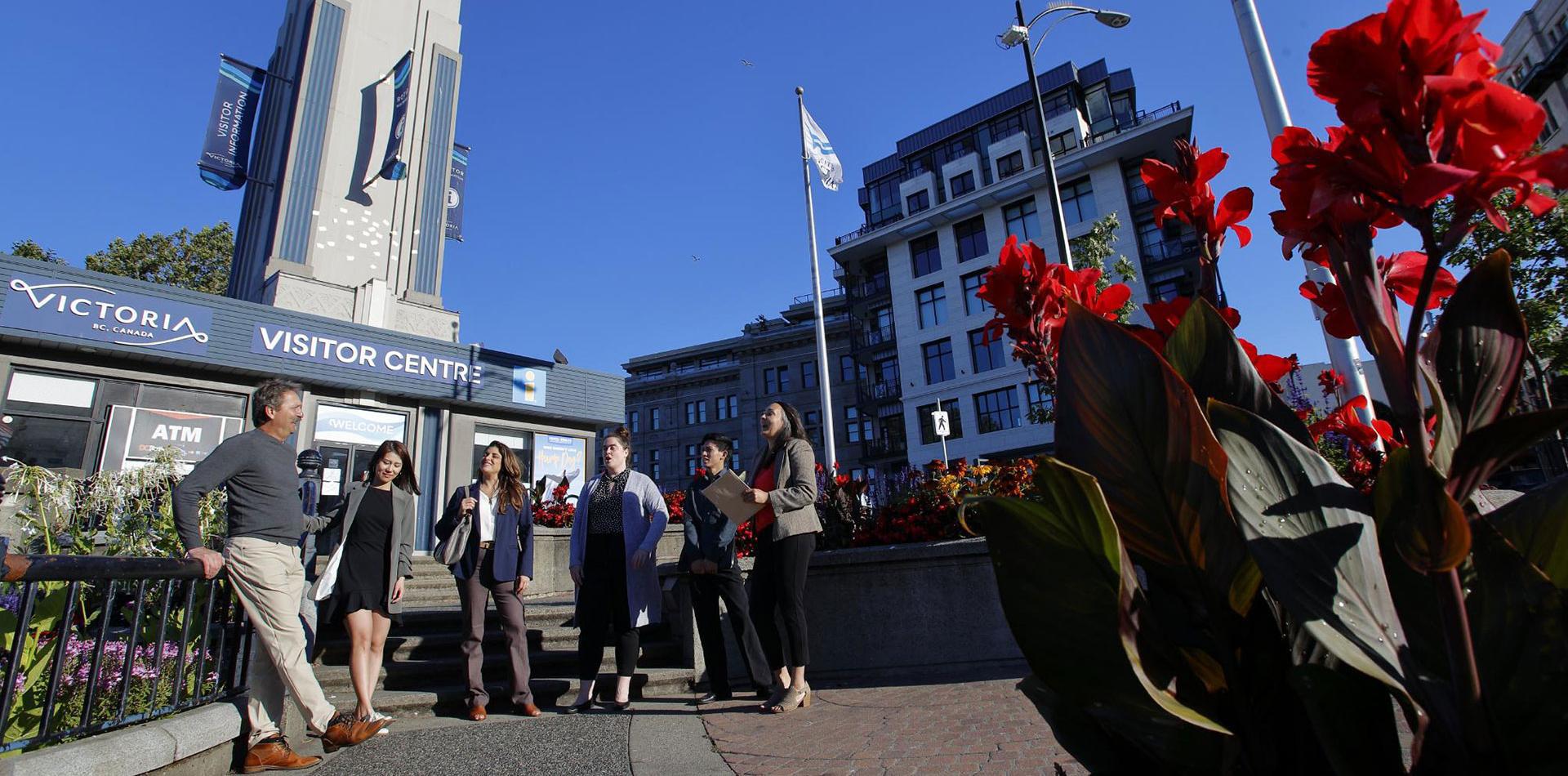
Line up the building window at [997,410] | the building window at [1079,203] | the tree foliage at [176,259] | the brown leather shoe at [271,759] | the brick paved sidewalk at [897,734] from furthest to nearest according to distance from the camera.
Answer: the building window at [1079,203], the building window at [997,410], the tree foliage at [176,259], the brown leather shoe at [271,759], the brick paved sidewalk at [897,734]

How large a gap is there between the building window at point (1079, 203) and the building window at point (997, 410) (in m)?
8.23

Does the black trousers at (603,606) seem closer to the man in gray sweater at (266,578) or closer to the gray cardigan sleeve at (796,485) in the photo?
the gray cardigan sleeve at (796,485)

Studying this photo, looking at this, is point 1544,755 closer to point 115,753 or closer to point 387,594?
point 115,753

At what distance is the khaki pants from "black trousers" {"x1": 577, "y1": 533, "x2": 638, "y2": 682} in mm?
1433

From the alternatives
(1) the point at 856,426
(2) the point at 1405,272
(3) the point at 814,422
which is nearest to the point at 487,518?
(2) the point at 1405,272

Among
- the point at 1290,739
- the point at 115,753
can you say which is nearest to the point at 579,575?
the point at 115,753

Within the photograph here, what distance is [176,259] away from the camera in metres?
25.4

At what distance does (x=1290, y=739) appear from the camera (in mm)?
750

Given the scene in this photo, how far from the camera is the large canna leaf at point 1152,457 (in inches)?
28.7

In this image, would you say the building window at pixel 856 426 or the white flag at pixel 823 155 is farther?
the building window at pixel 856 426

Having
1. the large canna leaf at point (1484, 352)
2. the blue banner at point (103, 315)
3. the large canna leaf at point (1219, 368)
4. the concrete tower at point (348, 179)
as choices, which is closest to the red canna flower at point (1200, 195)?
the large canna leaf at point (1219, 368)

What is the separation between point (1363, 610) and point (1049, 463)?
12.3 inches

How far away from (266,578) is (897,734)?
127 inches

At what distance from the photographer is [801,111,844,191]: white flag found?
16938mm
